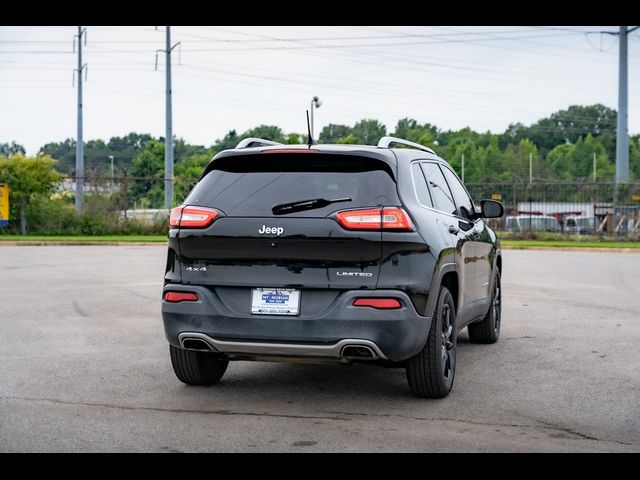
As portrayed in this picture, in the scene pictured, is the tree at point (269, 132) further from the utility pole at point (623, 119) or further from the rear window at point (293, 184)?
the rear window at point (293, 184)

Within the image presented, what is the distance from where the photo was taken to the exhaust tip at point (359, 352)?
6.35 m

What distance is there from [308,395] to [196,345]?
3.34 ft

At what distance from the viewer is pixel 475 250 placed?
28.1ft

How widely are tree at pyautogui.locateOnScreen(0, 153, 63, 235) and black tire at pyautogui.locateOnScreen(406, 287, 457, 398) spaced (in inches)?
1175

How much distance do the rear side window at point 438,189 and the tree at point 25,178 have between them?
2885 cm

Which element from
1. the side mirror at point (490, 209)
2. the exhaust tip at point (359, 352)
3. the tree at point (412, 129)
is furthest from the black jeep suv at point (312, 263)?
the tree at point (412, 129)

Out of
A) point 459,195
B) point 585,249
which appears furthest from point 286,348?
point 585,249

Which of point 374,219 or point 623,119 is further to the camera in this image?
point 623,119

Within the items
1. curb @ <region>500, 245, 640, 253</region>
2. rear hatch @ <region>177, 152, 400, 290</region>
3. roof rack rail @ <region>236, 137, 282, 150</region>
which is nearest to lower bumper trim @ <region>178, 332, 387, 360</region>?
rear hatch @ <region>177, 152, 400, 290</region>

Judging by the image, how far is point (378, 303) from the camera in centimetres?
631

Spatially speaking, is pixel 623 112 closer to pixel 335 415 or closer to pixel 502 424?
pixel 502 424

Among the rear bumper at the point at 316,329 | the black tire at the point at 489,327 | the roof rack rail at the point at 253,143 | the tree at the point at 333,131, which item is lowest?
the black tire at the point at 489,327

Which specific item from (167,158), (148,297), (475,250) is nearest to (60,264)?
(148,297)
